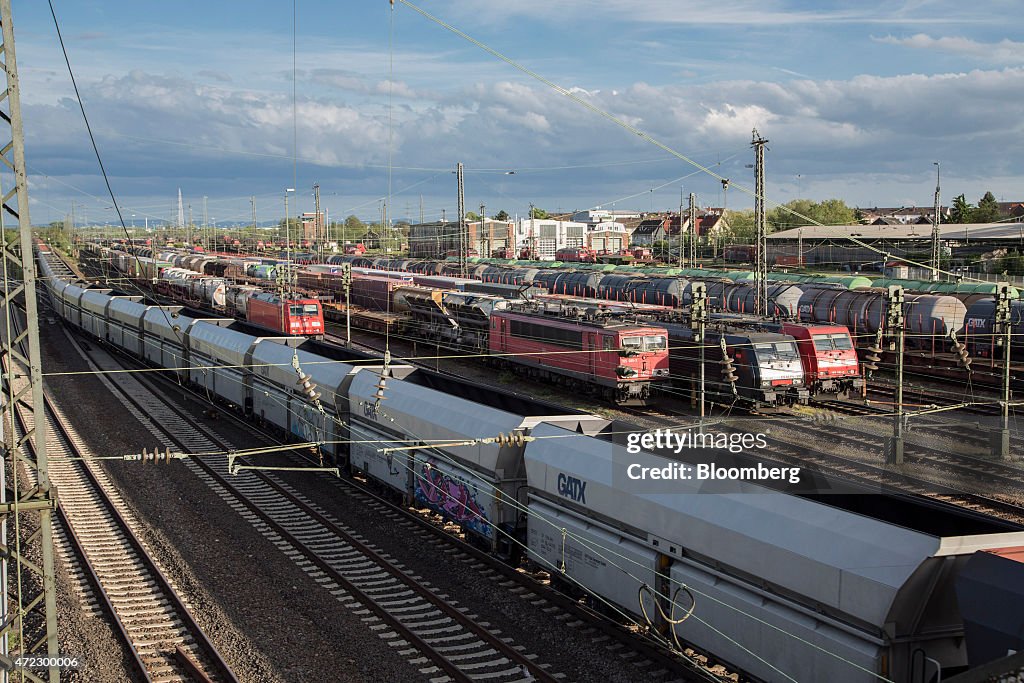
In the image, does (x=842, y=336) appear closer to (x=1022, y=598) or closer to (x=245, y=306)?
(x=1022, y=598)

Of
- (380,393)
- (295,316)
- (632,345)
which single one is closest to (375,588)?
(380,393)

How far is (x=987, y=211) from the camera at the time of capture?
391 feet

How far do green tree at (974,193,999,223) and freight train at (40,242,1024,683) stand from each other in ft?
372

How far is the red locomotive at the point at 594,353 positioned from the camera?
35.0 metres

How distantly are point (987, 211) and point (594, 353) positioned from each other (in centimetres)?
10373

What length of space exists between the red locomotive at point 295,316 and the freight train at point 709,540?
28504 millimetres

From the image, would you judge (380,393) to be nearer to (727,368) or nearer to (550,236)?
(727,368)

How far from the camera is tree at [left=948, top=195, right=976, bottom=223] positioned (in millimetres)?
119688

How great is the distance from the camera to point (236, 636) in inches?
623

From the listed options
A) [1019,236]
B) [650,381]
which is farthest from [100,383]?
[1019,236]

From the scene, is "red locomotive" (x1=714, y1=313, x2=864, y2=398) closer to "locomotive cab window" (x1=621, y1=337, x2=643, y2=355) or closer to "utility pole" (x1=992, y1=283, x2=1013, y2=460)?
"locomotive cab window" (x1=621, y1=337, x2=643, y2=355)

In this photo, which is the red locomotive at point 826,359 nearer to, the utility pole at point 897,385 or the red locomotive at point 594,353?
the red locomotive at point 594,353

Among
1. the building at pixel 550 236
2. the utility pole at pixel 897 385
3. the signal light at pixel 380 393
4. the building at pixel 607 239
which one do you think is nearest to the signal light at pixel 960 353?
the utility pole at pixel 897 385

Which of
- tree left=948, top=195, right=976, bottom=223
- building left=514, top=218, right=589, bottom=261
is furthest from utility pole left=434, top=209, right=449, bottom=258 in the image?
tree left=948, top=195, right=976, bottom=223
